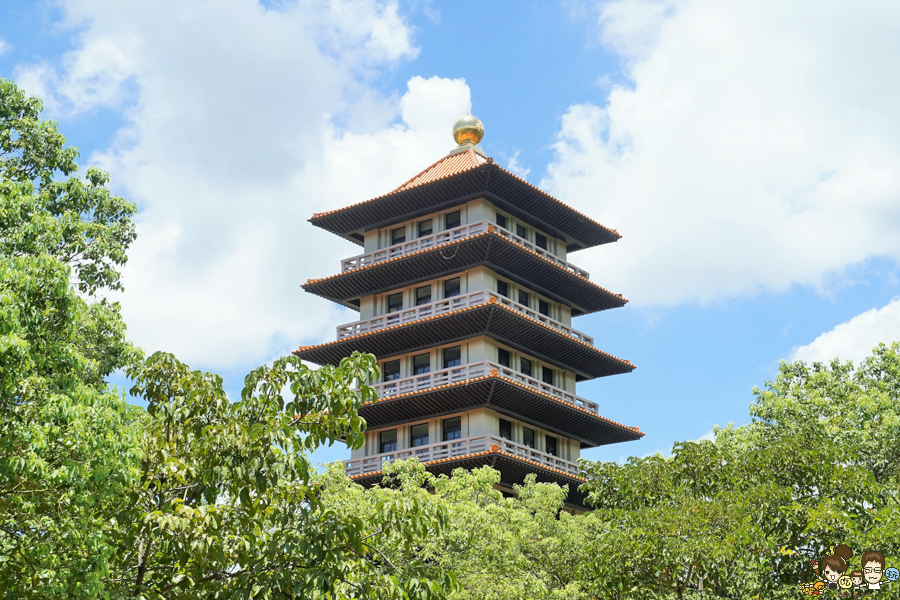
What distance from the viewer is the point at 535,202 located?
178ft

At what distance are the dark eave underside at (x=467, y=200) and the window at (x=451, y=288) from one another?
438cm

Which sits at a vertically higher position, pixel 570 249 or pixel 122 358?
pixel 570 249

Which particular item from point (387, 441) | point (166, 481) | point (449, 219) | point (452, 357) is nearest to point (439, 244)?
point (449, 219)

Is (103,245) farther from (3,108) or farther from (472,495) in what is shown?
(472,495)

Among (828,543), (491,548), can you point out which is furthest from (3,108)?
(828,543)

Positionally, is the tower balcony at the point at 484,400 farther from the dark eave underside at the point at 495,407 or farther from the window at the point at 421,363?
the window at the point at 421,363

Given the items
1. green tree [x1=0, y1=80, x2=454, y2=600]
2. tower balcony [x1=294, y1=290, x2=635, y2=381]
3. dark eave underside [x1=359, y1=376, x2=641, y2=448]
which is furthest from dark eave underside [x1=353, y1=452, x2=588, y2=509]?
green tree [x1=0, y1=80, x2=454, y2=600]

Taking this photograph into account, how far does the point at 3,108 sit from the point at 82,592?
48.5 feet

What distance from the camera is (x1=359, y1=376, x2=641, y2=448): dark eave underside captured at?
4728 centimetres

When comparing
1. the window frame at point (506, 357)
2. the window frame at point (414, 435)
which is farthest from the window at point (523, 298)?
the window frame at point (414, 435)

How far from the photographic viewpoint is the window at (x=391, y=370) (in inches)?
2047

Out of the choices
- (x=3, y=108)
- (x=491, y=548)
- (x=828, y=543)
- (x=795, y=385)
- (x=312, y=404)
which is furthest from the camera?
(x=795, y=385)

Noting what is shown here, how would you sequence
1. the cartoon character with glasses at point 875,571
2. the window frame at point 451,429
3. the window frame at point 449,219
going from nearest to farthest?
the cartoon character with glasses at point 875,571 < the window frame at point 451,429 < the window frame at point 449,219

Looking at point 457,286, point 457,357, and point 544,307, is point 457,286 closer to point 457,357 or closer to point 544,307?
point 457,357
